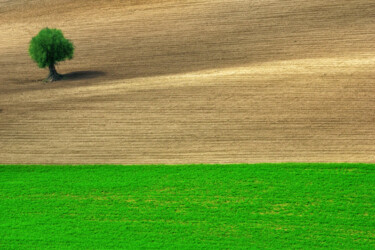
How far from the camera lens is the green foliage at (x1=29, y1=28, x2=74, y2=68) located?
124ft

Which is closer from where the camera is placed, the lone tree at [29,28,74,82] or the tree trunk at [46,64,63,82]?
the lone tree at [29,28,74,82]

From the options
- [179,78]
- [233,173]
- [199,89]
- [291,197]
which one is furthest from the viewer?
[179,78]

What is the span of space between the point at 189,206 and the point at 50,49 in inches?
855

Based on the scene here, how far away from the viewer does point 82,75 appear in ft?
127

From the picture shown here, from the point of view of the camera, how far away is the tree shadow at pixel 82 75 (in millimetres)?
38144

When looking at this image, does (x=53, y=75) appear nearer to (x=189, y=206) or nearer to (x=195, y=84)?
(x=195, y=84)

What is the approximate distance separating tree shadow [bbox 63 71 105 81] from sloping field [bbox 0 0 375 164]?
9 cm

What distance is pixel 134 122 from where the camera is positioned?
29.5 metres

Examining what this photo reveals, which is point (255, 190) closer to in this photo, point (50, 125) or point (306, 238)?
point (306, 238)

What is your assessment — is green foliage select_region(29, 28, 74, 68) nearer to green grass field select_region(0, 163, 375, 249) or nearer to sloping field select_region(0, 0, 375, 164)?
sloping field select_region(0, 0, 375, 164)

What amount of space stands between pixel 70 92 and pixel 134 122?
7.72 metres

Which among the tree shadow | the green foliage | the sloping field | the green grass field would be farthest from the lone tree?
the green grass field

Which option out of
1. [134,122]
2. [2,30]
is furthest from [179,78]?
[2,30]

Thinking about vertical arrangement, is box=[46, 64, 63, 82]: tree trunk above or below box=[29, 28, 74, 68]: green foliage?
below
